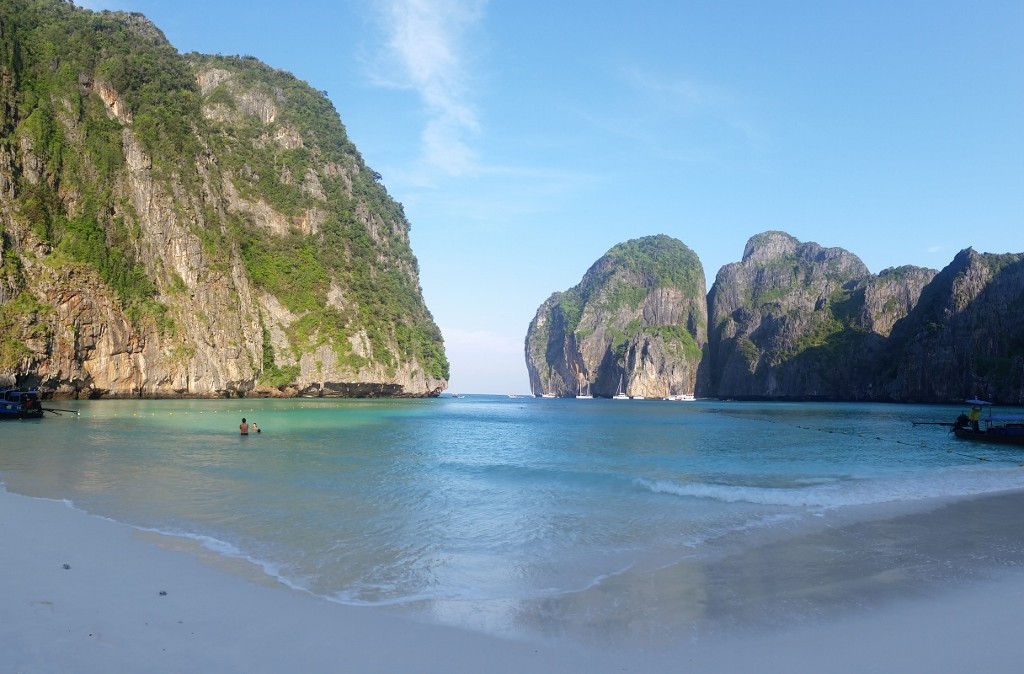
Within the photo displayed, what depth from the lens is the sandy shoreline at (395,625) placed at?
569 centimetres

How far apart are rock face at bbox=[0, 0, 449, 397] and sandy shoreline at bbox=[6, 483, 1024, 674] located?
59.9m

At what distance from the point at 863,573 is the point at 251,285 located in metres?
93.0

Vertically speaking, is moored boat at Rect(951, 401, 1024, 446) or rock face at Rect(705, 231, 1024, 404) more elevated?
rock face at Rect(705, 231, 1024, 404)

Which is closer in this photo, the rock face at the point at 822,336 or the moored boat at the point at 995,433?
the moored boat at the point at 995,433

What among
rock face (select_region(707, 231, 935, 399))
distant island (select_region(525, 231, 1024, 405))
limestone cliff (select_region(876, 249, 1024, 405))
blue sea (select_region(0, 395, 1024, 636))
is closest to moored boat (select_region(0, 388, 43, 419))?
blue sea (select_region(0, 395, 1024, 636))

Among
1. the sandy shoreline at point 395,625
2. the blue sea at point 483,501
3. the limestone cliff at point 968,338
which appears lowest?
the blue sea at point 483,501

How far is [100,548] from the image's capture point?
30.8ft

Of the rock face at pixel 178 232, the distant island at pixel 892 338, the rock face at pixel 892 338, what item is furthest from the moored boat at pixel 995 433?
the rock face at pixel 892 338

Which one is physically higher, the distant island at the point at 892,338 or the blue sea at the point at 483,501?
the distant island at the point at 892,338

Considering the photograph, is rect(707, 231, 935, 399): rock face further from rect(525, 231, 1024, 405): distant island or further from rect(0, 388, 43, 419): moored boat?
rect(0, 388, 43, 419): moored boat

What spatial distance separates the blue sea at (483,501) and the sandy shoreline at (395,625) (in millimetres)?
708

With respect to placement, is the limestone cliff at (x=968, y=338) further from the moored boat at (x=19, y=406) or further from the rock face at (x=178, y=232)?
the moored boat at (x=19, y=406)

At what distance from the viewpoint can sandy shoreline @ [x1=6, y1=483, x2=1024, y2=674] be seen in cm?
569

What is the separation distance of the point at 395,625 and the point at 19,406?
45.6 metres
